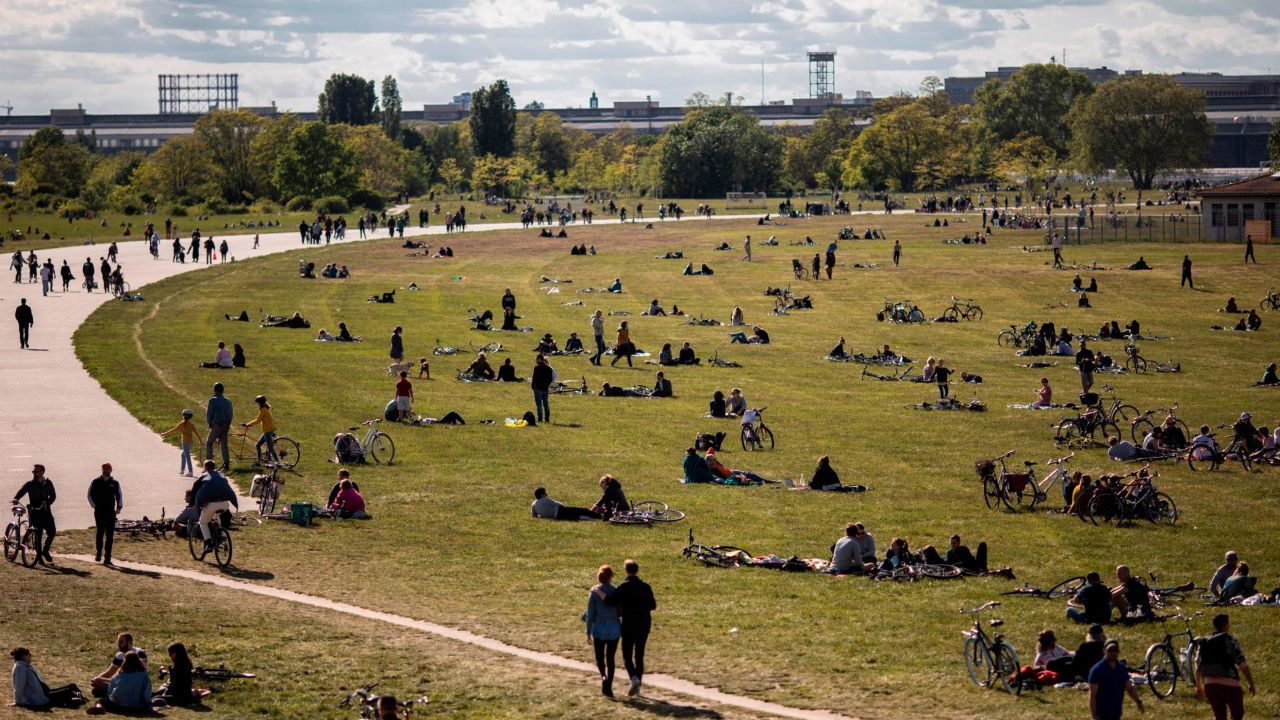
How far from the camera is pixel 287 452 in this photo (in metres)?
36.7

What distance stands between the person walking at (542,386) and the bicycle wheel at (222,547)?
1453 centimetres

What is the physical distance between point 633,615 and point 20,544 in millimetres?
13199

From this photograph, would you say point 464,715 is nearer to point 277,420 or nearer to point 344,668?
point 344,668

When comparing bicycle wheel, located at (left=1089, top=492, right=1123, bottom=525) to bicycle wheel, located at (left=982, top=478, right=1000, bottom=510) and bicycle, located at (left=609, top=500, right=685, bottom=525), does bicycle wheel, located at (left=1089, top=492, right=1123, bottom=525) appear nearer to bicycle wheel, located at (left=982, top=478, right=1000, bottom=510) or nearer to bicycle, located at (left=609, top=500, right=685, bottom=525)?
bicycle wheel, located at (left=982, top=478, right=1000, bottom=510)

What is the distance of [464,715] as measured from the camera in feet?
64.1

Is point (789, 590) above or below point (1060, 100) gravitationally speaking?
below

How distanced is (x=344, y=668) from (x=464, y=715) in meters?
2.72

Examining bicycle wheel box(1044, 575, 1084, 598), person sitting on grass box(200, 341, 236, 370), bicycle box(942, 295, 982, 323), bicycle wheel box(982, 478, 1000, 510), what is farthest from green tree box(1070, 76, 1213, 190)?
bicycle wheel box(1044, 575, 1084, 598)

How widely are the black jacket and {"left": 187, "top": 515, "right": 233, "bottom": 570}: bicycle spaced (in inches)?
404

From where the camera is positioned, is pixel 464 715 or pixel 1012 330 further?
pixel 1012 330

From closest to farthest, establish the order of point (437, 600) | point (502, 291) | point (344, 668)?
point (344, 668)
point (437, 600)
point (502, 291)

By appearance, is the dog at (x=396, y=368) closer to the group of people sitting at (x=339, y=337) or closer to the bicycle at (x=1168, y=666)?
the group of people sitting at (x=339, y=337)

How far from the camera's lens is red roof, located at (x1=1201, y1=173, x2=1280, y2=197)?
95000mm

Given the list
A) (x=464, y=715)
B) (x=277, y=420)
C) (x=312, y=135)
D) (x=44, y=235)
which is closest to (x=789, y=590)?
(x=464, y=715)
